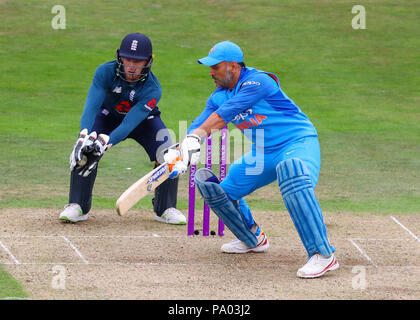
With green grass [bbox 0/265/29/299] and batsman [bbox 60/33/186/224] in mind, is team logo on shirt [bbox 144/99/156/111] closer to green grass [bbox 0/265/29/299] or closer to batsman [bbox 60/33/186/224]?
batsman [bbox 60/33/186/224]

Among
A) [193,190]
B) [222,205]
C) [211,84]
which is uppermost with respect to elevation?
[222,205]

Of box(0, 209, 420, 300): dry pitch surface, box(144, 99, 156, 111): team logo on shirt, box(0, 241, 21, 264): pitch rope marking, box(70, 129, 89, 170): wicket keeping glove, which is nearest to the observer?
box(0, 209, 420, 300): dry pitch surface

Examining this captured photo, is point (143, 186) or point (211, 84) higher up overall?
point (143, 186)

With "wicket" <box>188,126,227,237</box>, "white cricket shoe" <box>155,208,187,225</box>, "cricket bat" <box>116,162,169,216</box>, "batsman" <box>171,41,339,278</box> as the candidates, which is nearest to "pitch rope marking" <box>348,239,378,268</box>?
"batsman" <box>171,41,339,278</box>

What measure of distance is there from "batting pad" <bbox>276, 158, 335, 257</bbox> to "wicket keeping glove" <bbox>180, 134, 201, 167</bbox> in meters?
0.63

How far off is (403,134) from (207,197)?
21.1 feet

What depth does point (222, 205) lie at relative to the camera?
6.44m

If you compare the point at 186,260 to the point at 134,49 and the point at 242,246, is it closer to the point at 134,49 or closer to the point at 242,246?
the point at 242,246

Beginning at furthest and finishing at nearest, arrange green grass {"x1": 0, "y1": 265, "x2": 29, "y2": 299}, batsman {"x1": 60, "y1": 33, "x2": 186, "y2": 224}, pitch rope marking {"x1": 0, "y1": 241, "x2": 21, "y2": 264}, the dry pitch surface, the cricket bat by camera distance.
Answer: batsman {"x1": 60, "y1": 33, "x2": 186, "y2": 224} < pitch rope marking {"x1": 0, "y1": 241, "x2": 21, "y2": 264} < the cricket bat < the dry pitch surface < green grass {"x1": 0, "y1": 265, "x2": 29, "y2": 299}

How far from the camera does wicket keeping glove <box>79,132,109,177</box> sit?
694 cm

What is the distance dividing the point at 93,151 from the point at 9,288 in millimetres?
1749

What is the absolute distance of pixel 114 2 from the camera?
1923 cm

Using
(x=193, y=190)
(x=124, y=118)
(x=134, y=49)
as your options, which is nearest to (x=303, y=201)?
(x=193, y=190)

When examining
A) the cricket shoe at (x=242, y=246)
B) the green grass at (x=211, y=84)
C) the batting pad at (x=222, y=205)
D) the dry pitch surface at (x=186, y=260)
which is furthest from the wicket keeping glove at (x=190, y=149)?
the green grass at (x=211, y=84)
